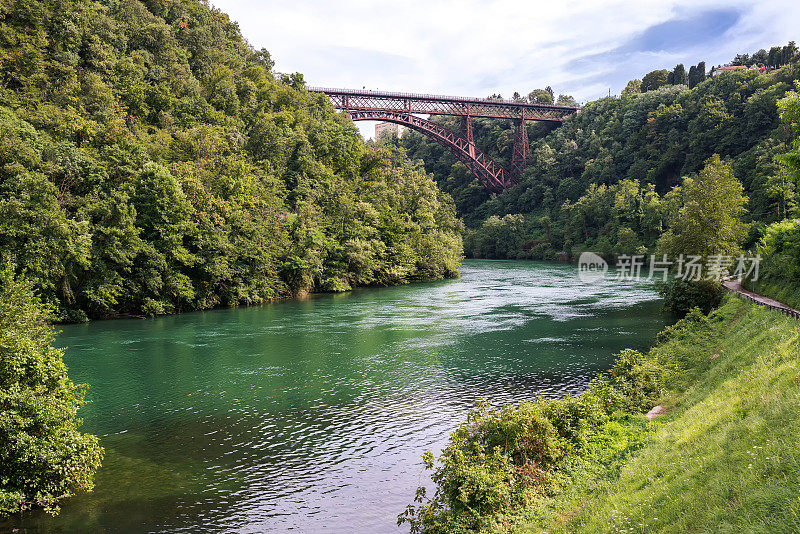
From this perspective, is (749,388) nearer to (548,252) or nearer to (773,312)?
(773,312)

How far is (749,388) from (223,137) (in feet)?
142

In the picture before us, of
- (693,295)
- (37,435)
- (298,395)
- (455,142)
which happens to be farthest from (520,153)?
(37,435)

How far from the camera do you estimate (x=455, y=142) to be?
300ft

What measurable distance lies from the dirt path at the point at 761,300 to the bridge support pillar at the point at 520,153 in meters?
76.8

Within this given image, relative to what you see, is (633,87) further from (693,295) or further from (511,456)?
(511,456)

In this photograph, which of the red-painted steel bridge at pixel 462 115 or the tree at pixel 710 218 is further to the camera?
the red-painted steel bridge at pixel 462 115

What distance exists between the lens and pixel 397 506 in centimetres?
1043

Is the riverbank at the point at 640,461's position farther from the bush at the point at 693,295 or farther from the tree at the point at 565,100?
the tree at the point at 565,100

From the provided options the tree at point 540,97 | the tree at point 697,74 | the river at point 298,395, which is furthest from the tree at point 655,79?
the river at point 298,395

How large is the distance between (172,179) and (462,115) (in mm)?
62563

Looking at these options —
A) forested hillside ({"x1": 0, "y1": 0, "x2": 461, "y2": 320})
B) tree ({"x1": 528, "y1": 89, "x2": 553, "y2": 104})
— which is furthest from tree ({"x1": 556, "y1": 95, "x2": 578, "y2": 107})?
forested hillside ({"x1": 0, "y1": 0, "x2": 461, "y2": 320})

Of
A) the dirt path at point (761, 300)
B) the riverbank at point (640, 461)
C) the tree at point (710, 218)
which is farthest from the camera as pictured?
the tree at point (710, 218)

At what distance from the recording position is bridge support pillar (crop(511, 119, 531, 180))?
104875mm

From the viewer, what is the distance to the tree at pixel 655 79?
106250mm
